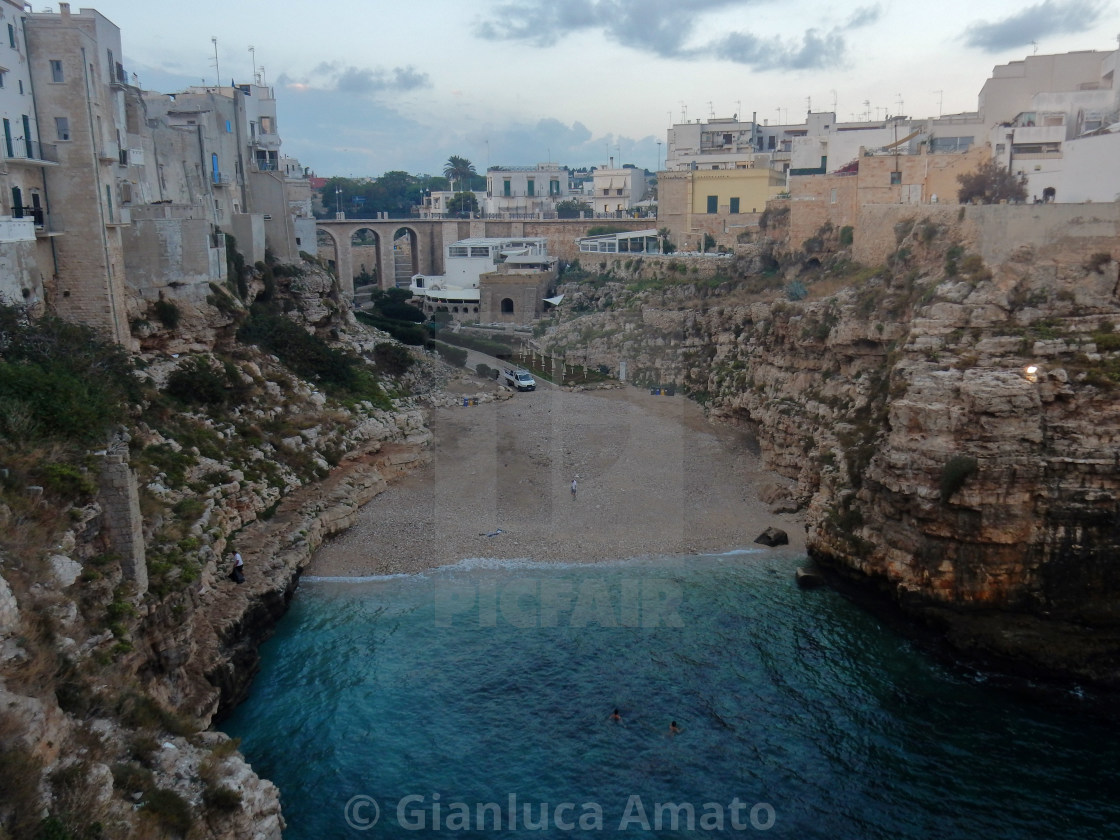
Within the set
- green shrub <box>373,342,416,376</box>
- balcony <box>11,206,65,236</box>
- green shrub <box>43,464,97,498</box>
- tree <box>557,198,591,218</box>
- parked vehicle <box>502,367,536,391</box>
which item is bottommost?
parked vehicle <box>502,367,536,391</box>

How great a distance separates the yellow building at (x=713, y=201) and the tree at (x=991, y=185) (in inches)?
715

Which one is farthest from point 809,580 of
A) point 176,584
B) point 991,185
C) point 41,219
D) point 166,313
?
point 41,219

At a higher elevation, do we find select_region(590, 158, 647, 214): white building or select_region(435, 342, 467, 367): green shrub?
select_region(590, 158, 647, 214): white building

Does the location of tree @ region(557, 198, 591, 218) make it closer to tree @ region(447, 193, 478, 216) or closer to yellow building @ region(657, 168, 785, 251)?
tree @ region(447, 193, 478, 216)

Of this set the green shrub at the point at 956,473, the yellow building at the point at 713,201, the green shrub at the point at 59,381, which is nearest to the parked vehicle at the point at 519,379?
the yellow building at the point at 713,201

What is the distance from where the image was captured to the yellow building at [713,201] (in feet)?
172

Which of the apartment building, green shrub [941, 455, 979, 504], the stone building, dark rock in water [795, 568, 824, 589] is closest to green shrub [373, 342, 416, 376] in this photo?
the stone building

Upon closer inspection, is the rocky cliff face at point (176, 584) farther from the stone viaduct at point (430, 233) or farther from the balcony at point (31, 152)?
the stone viaduct at point (430, 233)

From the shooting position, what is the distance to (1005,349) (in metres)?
20.8

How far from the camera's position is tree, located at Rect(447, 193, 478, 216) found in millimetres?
85688

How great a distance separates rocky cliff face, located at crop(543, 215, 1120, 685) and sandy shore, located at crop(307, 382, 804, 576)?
10.0ft

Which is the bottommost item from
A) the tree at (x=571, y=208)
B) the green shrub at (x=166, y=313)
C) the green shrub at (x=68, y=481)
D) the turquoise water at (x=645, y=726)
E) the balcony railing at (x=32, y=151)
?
the turquoise water at (x=645, y=726)

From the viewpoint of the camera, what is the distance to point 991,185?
3256 cm

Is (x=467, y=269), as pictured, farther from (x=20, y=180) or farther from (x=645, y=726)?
(x=645, y=726)
